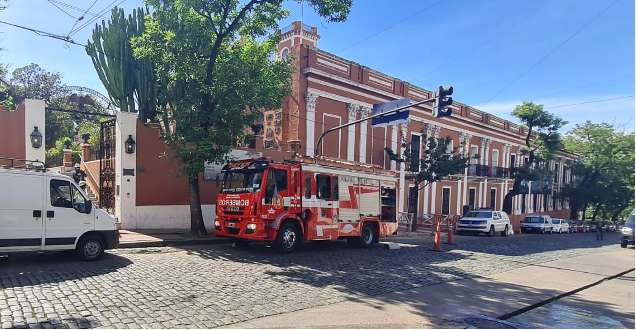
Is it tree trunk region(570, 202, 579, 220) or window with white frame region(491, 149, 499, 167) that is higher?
window with white frame region(491, 149, 499, 167)

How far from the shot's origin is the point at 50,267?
8.44 meters

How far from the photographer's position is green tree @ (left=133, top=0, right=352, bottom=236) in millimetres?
13461

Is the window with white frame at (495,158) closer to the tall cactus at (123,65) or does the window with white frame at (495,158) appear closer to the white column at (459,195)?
the white column at (459,195)

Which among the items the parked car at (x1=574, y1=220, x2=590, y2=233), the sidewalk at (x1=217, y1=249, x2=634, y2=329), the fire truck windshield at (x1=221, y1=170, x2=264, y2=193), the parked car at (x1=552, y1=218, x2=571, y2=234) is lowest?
the parked car at (x1=574, y1=220, x2=590, y2=233)

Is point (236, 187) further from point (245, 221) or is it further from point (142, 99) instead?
point (142, 99)

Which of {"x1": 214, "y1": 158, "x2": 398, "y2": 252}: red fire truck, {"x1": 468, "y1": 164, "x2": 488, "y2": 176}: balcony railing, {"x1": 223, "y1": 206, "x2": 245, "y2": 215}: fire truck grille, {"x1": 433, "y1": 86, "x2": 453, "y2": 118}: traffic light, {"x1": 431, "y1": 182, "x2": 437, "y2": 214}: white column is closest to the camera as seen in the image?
{"x1": 214, "y1": 158, "x2": 398, "y2": 252}: red fire truck

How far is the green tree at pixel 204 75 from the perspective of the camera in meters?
13.5

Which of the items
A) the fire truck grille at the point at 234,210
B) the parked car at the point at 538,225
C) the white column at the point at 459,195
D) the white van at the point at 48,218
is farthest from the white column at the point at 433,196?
the white van at the point at 48,218

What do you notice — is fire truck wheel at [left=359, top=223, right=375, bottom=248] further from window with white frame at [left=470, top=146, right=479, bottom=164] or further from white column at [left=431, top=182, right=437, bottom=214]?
window with white frame at [left=470, top=146, right=479, bottom=164]

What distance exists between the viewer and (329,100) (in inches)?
931

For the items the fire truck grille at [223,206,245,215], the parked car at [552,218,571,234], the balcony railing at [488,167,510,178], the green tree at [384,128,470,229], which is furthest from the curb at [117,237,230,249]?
the parked car at [552,218,571,234]

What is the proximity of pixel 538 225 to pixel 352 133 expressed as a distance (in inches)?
759

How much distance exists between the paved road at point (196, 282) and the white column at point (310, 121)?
34.2 feet

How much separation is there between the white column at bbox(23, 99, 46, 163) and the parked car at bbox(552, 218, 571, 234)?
36.9m
